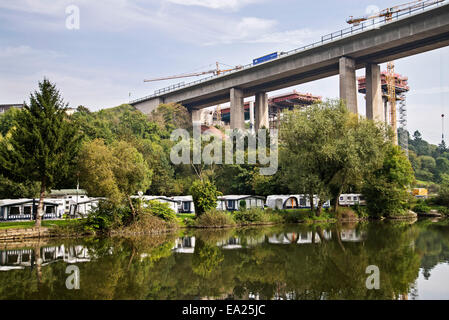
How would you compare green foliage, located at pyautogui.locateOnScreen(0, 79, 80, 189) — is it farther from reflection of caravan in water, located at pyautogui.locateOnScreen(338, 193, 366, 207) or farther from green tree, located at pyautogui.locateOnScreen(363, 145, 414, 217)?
reflection of caravan in water, located at pyautogui.locateOnScreen(338, 193, 366, 207)

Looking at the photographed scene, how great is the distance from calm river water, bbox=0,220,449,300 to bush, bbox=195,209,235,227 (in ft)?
32.6

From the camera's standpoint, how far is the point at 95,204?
39.0 m

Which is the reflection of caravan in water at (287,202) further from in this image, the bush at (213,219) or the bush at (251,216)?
the bush at (213,219)

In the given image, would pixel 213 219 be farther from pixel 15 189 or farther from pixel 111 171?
pixel 15 189

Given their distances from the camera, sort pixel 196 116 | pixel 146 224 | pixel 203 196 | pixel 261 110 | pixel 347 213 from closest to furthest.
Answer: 1. pixel 146 224
2. pixel 203 196
3. pixel 347 213
4. pixel 261 110
5. pixel 196 116

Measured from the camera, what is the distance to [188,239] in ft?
84.9

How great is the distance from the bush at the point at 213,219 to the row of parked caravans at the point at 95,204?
9.40 ft

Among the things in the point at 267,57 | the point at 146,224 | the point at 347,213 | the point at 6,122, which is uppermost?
the point at 267,57

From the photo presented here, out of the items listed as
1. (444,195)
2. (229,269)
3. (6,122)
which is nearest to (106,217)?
(229,269)

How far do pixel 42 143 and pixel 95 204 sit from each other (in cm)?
1305

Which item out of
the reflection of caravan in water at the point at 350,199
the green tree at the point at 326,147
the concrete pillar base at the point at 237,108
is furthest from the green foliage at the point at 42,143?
the concrete pillar base at the point at 237,108

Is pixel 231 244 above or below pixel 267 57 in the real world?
below

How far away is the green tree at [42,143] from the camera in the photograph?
26938 millimetres
